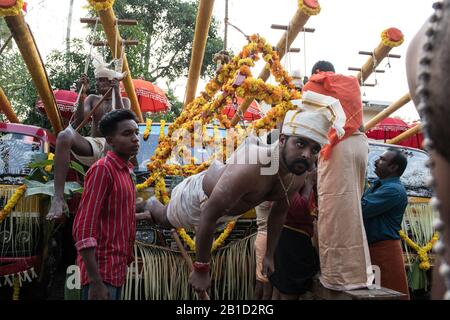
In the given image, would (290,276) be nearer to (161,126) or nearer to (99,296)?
(99,296)

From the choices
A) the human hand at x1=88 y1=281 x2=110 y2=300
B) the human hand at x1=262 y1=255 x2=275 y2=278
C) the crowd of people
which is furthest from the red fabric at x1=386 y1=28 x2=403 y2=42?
the human hand at x1=88 y1=281 x2=110 y2=300

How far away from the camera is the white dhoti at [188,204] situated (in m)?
3.22

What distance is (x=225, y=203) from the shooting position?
8.54ft

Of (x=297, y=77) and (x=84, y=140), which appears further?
(x=297, y=77)

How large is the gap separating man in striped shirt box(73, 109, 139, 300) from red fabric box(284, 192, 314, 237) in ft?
5.02

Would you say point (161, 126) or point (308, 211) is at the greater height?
point (161, 126)

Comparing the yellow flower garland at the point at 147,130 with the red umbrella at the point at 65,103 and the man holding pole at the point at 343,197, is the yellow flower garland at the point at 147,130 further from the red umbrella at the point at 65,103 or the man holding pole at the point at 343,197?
the red umbrella at the point at 65,103

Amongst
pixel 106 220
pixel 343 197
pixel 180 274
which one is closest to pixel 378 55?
pixel 343 197

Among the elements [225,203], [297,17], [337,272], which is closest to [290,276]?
[337,272]

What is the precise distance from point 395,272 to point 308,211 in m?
0.89

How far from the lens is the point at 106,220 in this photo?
2479 mm

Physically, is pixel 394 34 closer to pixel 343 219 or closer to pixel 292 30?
pixel 292 30

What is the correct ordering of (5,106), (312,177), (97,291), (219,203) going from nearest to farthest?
(97,291), (219,203), (312,177), (5,106)

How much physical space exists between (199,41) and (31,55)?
1790 millimetres
